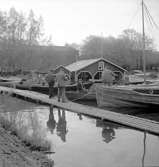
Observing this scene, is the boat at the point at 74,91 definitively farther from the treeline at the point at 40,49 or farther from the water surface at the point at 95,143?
the treeline at the point at 40,49

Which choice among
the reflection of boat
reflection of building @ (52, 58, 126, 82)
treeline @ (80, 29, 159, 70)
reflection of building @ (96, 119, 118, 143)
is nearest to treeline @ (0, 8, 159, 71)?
treeline @ (80, 29, 159, 70)

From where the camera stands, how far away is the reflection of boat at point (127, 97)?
51.0 feet

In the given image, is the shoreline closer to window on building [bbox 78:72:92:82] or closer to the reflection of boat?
the reflection of boat

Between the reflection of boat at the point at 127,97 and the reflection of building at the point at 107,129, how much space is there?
4376 mm

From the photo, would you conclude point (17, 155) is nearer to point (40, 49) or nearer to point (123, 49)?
point (40, 49)

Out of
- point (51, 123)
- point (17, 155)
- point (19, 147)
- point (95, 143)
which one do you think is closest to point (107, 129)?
point (95, 143)

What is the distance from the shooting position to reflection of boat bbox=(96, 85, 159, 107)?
51.0 feet

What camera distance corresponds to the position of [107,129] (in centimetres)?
1084

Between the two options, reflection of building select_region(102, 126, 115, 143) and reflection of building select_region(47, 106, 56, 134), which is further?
reflection of building select_region(47, 106, 56, 134)

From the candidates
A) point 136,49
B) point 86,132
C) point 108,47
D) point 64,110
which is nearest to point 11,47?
point 108,47

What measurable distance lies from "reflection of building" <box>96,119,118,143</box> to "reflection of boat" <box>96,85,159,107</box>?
438 centimetres

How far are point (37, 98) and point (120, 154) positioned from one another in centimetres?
1226

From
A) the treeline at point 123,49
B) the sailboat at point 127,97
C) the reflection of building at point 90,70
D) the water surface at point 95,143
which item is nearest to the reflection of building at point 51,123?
the water surface at point 95,143

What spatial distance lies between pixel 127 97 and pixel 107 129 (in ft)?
19.7
